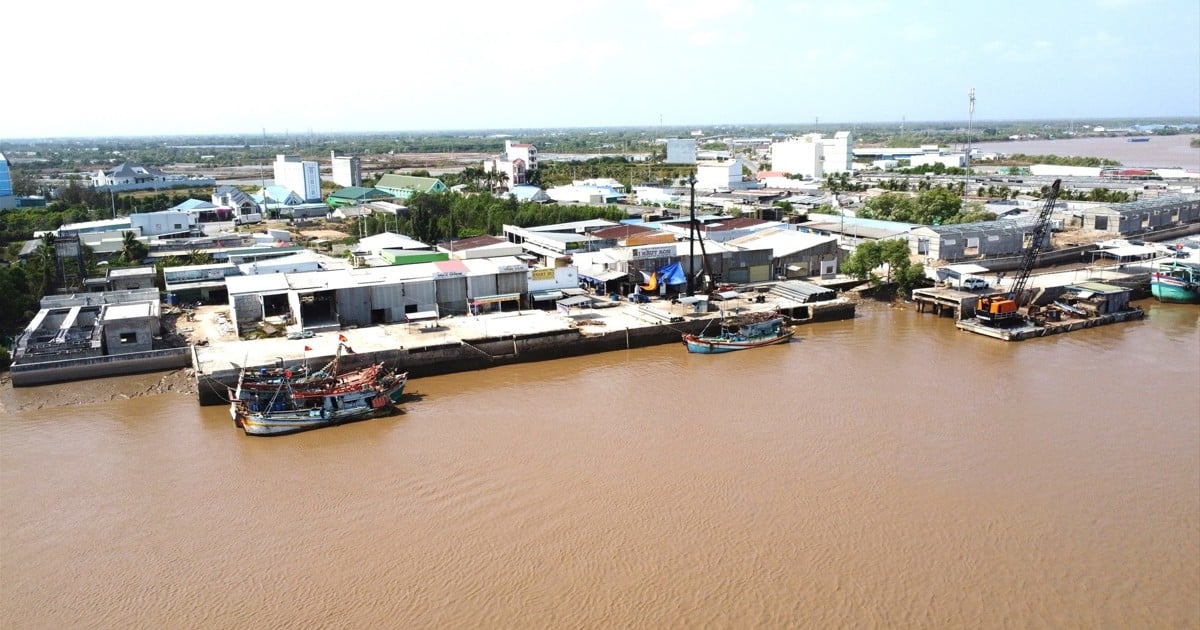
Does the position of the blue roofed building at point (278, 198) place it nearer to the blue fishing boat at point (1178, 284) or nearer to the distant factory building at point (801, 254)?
the distant factory building at point (801, 254)

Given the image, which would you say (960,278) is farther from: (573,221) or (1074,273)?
(573,221)

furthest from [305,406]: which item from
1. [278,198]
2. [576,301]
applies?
[278,198]

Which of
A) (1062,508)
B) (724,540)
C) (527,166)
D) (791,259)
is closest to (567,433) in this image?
(724,540)

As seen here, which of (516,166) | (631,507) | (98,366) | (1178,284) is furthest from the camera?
(516,166)

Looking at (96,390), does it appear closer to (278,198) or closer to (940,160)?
(278,198)

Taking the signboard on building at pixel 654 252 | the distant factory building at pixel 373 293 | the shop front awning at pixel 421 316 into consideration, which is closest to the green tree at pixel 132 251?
the distant factory building at pixel 373 293

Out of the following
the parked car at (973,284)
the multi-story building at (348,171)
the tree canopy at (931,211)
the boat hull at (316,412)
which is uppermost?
the multi-story building at (348,171)

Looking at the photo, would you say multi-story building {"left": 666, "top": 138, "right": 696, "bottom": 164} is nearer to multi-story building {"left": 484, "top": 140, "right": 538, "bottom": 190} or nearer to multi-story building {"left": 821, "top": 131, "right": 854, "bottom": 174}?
multi-story building {"left": 821, "top": 131, "right": 854, "bottom": 174}

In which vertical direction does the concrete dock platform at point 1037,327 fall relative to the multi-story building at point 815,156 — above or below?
below
